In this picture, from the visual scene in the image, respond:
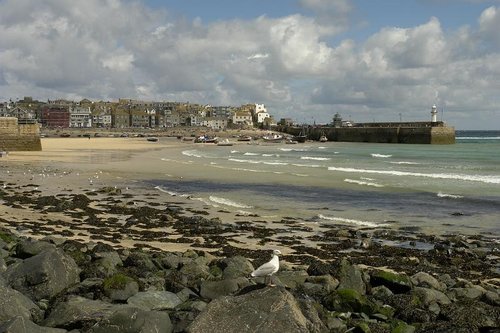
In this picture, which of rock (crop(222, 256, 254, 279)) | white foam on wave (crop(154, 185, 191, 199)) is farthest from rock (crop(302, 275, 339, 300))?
white foam on wave (crop(154, 185, 191, 199))

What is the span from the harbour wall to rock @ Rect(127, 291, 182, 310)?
85.5 meters

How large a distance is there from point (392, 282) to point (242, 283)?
2424 mm

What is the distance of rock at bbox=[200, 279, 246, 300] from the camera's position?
293 inches

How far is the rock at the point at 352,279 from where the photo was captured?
8438 millimetres

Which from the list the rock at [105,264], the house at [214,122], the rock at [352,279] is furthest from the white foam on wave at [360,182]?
the house at [214,122]

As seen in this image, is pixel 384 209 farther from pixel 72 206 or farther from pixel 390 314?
pixel 390 314

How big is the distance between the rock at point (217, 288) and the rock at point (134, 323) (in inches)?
66.8

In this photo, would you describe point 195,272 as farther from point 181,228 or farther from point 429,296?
point 181,228

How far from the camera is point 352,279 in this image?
28.1ft

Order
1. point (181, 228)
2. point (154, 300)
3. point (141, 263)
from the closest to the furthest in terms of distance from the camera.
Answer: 1. point (154, 300)
2. point (141, 263)
3. point (181, 228)

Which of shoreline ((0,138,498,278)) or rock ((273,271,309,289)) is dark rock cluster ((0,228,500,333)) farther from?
shoreline ((0,138,498,278))

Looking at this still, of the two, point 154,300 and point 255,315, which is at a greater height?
point 255,315

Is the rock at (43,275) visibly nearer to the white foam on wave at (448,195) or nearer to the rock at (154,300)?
the rock at (154,300)

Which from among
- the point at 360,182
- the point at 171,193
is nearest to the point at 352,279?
the point at 171,193
